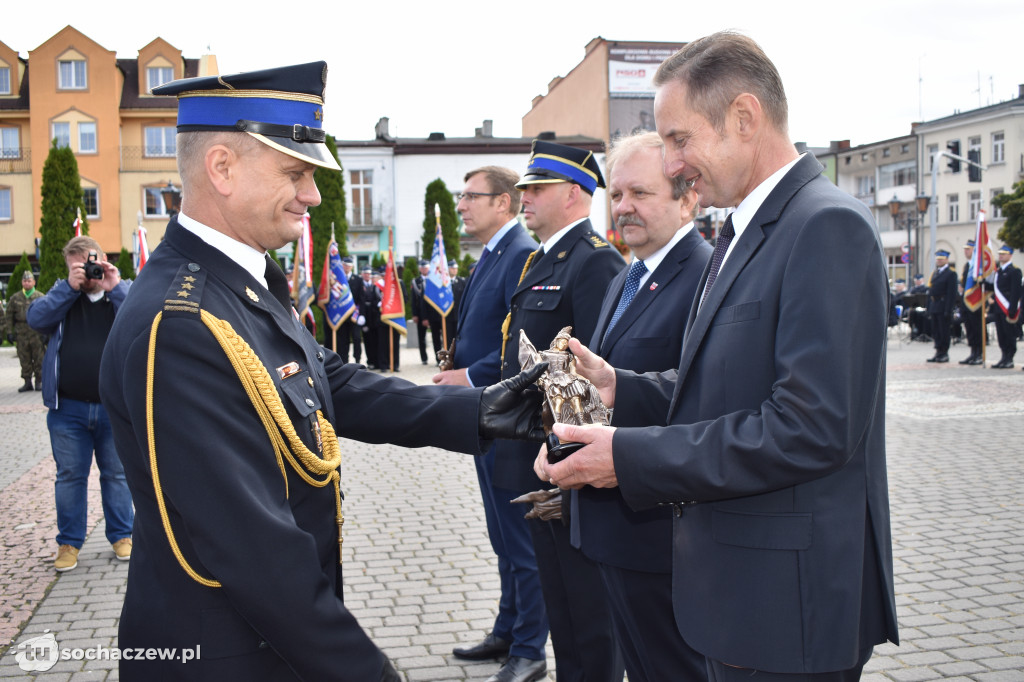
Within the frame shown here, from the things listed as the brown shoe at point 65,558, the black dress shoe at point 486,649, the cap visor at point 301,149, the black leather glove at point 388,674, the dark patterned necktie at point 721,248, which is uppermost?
the cap visor at point 301,149

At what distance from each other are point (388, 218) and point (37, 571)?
38.7m

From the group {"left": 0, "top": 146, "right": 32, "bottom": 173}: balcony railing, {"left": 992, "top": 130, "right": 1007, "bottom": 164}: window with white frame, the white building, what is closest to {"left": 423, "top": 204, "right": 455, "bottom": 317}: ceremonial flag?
the white building

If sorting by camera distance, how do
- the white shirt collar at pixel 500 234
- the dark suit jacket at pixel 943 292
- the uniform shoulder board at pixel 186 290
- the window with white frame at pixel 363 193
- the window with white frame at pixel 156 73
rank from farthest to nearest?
the window with white frame at pixel 363 193, the window with white frame at pixel 156 73, the dark suit jacket at pixel 943 292, the white shirt collar at pixel 500 234, the uniform shoulder board at pixel 186 290

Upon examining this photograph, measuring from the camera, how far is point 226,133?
2.14 m

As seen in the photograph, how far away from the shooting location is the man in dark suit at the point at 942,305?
18.7 metres

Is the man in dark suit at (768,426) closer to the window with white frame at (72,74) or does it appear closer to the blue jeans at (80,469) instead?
the blue jeans at (80,469)

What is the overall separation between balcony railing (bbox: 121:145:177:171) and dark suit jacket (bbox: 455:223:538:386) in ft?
133

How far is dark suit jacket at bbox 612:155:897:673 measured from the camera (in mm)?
1879

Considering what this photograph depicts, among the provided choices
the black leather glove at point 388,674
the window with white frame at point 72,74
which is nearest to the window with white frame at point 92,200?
the window with white frame at point 72,74

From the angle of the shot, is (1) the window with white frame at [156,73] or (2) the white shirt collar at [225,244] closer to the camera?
(2) the white shirt collar at [225,244]

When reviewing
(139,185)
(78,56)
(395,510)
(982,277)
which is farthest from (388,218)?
(395,510)

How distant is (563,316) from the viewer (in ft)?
13.5

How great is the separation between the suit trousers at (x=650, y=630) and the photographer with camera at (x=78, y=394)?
4.52 metres

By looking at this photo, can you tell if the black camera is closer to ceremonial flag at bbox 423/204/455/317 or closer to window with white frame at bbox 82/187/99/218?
ceremonial flag at bbox 423/204/455/317
